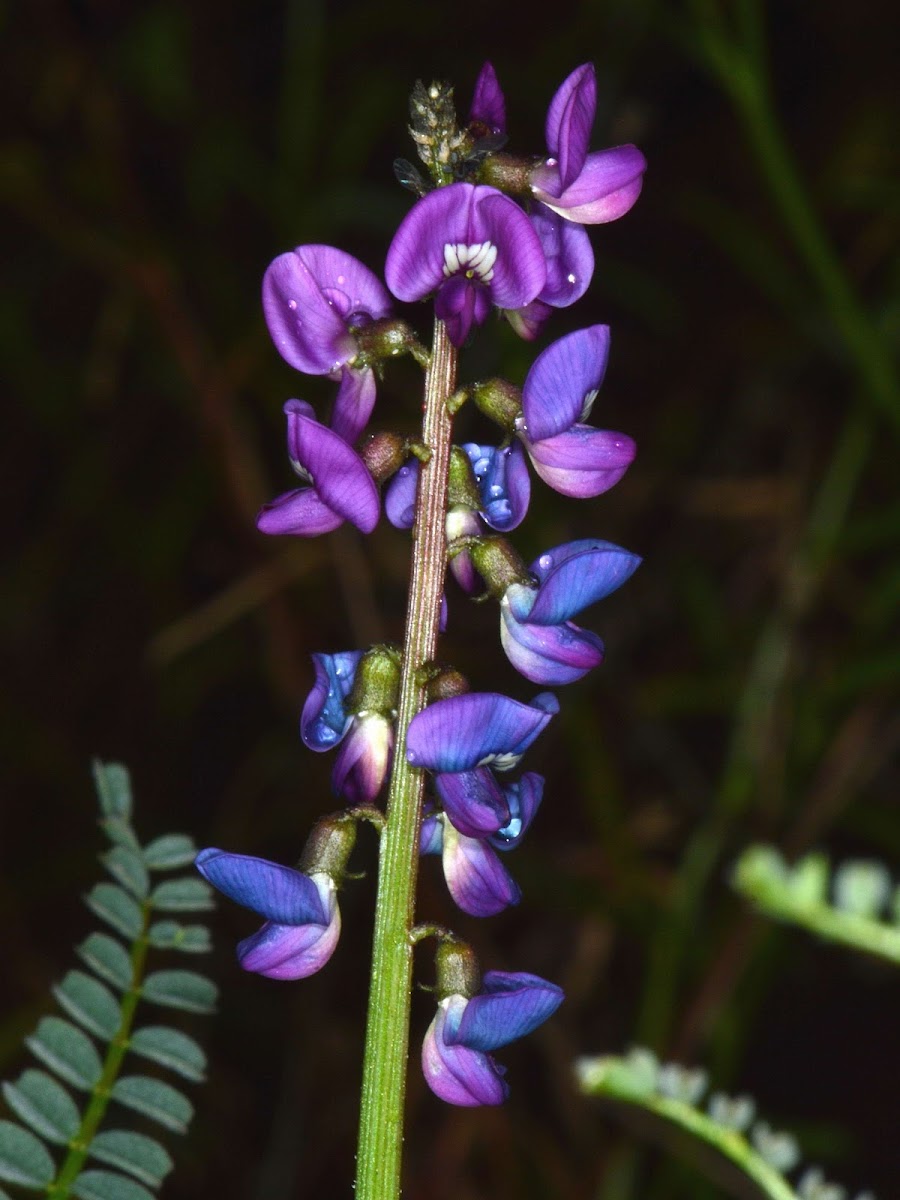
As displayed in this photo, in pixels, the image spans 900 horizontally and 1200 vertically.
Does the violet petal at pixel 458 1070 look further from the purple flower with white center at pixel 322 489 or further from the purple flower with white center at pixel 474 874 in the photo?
the purple flower with white center at pixel 322 489

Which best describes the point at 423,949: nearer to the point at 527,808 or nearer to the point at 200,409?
the point at 200,409

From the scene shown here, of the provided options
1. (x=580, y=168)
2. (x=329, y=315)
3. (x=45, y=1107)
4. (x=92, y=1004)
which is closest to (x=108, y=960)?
(x=92, y=1004)

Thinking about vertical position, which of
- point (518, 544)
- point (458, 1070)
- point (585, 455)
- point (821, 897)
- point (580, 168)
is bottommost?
point (458, 1070)

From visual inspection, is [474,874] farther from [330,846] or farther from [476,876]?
[330,846]


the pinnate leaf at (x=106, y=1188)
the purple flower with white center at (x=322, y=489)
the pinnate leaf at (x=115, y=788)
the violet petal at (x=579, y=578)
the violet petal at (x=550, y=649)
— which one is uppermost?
the purple flower with white center at (x=322, y=489)

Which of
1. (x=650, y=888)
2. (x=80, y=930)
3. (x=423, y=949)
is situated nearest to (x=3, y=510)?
(x=80, y=930)

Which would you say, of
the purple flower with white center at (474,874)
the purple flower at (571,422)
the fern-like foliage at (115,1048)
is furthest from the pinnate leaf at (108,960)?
the purple flower at (571,422)
